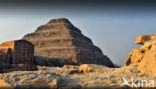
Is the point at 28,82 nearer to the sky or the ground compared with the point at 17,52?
nearer to the ground

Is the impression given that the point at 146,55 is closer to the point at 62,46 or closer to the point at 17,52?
the point at 17,52

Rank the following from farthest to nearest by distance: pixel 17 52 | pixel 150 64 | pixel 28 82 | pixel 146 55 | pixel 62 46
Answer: pixel 62 46, pixel 17 52, pixel 146 55, pixel 150 64, pixel 28 82

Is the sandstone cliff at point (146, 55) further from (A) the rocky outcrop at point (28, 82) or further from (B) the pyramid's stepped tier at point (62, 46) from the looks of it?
(B) the pyramid's stepped tier at point (62, 46)

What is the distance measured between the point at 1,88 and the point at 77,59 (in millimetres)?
61883

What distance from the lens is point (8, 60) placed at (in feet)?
99.5

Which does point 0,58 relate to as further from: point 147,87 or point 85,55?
point 85,55

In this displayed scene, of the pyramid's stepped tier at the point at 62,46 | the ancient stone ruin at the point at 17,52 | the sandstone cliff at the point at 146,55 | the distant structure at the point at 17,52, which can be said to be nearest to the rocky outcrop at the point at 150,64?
the sandstone cliff at the point at 146,55

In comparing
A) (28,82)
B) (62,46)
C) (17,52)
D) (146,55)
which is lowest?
(28,82)

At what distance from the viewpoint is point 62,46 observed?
2963 inches

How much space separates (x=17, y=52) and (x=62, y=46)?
42434 mm

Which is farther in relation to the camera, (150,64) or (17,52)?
(17,52)

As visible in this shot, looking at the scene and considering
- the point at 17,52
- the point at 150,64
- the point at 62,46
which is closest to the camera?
the point at 150,64

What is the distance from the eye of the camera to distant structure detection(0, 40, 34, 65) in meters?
31.3

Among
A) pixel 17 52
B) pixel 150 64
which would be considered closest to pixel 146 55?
pixel 150 64
